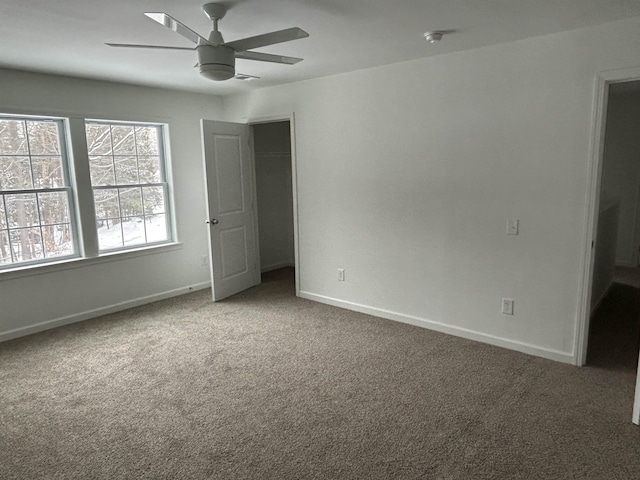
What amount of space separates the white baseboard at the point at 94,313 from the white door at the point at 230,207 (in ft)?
2.03

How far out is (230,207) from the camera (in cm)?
495

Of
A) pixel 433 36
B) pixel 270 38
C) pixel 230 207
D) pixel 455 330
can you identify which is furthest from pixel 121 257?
pixel 433 36

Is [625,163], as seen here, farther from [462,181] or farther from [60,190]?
[60,190]

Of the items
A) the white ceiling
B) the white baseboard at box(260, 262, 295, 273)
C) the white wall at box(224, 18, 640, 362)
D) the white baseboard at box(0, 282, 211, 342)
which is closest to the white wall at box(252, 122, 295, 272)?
the white baseboard at box(260, 262, 295, 273)

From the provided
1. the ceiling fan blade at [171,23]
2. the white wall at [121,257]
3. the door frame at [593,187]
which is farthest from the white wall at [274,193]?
the door frame at [593,187]

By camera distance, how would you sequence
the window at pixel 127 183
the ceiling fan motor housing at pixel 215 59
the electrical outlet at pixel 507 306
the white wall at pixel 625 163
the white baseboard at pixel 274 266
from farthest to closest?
the white baseboard at pixel 274 266
the white wall at pixel 625 163
the window at pixel 127 183
the electrical outlet at pixel 507 306
the ceiling fan motor housing at pixel 215 59

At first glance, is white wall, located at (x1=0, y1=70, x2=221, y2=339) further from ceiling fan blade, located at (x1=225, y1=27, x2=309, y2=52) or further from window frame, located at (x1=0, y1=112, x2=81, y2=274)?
ceiling fan blade, located at (x1=225, y1=27, x2=309, y2=52)

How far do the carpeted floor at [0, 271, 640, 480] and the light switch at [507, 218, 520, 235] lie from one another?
3.17 feet

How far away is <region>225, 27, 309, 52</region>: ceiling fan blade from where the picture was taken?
203 centimetres

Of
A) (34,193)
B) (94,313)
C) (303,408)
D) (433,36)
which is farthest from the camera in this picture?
(94,313)

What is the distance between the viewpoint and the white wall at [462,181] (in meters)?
2.97

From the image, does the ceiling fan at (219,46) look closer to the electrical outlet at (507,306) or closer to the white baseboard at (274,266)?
the electrical outlet at (507,306)

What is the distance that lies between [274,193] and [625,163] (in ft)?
17.0

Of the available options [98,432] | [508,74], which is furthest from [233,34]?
[98,432]
